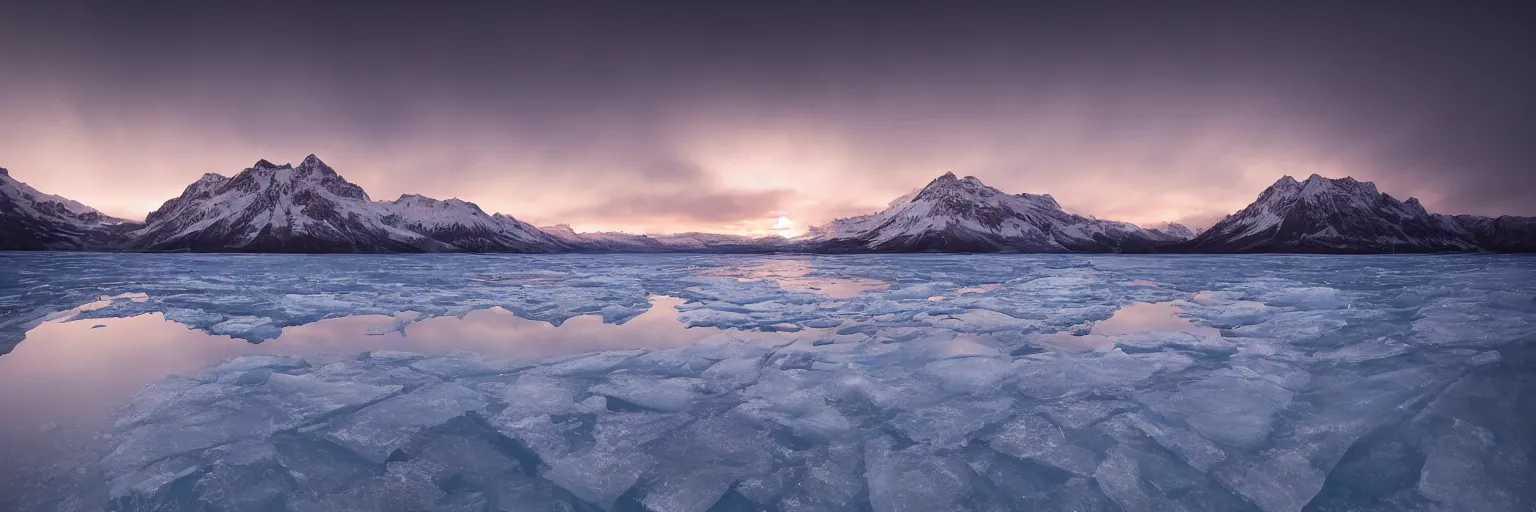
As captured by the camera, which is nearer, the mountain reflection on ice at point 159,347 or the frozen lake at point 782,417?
the frozen lake at point 782,417

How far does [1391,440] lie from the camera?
517cm

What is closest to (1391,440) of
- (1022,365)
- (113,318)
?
(1022,365)

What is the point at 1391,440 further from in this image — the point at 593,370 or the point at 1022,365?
the point at 593,370

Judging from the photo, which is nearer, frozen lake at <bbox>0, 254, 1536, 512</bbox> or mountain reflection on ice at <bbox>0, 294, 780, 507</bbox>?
frozen lake at <bbox>0, 254, 1536, 512</bbox>

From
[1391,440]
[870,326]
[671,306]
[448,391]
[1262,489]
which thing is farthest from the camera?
[671,306]

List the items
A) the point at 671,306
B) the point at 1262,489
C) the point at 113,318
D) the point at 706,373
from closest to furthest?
the point at 1262,489, the point at 706,373, the point at 113,318, the point at 671,306

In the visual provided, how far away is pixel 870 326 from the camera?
12.0 m

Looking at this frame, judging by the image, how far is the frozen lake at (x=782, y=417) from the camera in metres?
4.51

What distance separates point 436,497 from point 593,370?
3.61 meters

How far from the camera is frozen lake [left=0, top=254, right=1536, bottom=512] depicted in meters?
4.51

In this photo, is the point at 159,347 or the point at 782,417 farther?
the point at 159,347

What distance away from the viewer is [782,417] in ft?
20.1

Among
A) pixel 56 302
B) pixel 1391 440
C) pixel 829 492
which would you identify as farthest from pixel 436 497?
pixel 56 302

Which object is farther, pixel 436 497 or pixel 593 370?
pixel 593 370
